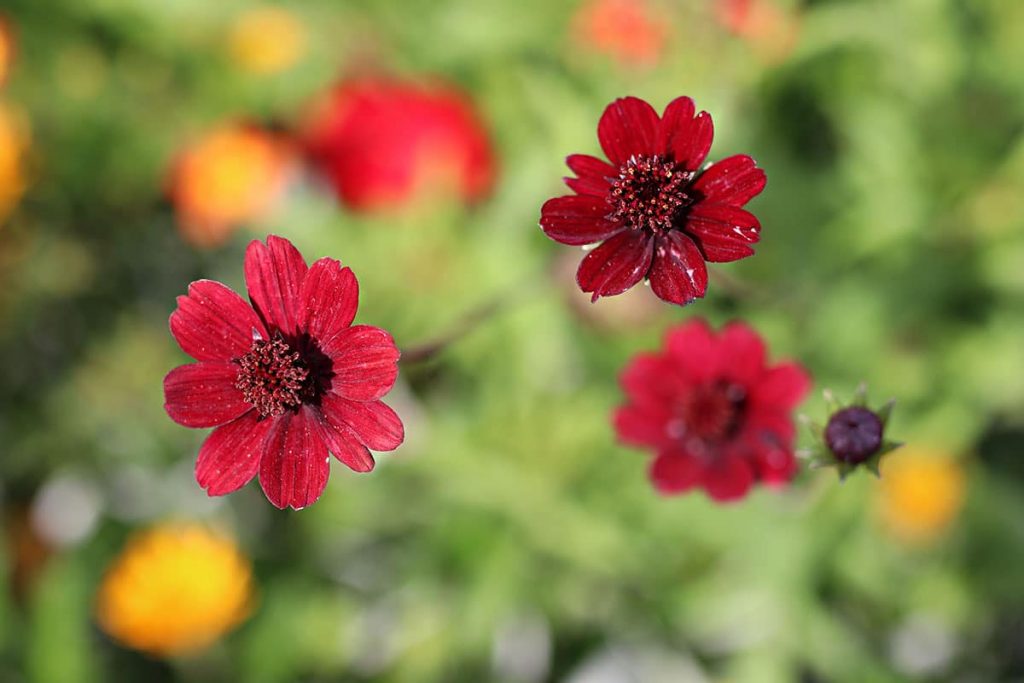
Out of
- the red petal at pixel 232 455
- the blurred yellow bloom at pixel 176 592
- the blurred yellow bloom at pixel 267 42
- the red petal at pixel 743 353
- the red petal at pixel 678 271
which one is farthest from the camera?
the blurred yellow bloom at pixel 267 42

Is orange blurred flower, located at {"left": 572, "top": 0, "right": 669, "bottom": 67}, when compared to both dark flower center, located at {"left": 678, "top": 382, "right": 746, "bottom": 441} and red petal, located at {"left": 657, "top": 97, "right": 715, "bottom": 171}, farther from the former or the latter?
red petal, located at {"left": 657, "top": 97, "right": 715, "bottom": 171}

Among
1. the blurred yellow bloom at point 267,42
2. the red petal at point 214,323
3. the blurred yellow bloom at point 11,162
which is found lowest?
the red petal at point 214,323

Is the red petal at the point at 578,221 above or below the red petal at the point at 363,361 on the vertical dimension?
above

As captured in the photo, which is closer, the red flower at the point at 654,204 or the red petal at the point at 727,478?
the red flower at the point at 654,204

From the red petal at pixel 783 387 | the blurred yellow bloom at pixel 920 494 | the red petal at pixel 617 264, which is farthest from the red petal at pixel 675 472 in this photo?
the blurred yellow bloom at pixel 920 494

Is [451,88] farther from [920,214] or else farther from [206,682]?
[206,682]

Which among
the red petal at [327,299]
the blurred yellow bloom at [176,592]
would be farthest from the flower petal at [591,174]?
the blurred yellow bloom at [176,592]

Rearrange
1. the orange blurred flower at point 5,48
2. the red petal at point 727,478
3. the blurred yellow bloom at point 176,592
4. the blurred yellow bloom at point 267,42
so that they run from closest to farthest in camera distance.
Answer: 1. the red petal at point 727,478
2. the blurred yellow bloom at point 176,592
3. the orange blurred flower at point 5,48
4. the blurred yellow bloom at point 267,42

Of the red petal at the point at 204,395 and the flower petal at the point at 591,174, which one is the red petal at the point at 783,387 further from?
the red petal at the point at 204,395
